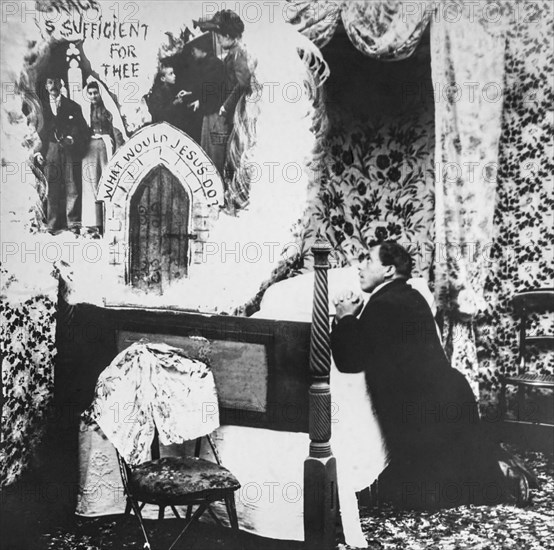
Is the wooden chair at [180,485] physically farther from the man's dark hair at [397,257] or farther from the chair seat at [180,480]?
the man's dark hair at [397,257]

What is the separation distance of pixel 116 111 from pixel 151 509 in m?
2.15

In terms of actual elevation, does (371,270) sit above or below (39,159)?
below

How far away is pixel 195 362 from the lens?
3650mm

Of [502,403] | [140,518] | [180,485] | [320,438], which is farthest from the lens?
[502,403]

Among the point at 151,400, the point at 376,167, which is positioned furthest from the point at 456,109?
the point at 151,400

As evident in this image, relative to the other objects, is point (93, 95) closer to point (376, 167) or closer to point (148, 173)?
point (148, 173)

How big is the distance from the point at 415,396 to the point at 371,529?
0.73 metres

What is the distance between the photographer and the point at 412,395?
12.0 ft

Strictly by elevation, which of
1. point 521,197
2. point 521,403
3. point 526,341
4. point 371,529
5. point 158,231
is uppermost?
point 521,197

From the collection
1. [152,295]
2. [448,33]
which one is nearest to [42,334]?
[152,295]

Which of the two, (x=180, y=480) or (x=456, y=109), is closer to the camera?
(x=180, y=480)

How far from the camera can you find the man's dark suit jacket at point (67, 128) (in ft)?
12.1

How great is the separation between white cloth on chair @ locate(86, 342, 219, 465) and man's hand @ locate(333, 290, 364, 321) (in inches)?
30.3

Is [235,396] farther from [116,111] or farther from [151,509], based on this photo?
[116,111]
